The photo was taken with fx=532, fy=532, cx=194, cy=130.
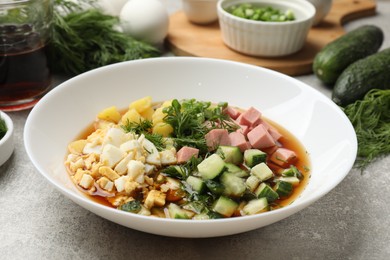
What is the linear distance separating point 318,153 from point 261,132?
252 mm

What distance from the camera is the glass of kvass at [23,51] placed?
8.27ft

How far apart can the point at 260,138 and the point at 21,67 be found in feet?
4.01

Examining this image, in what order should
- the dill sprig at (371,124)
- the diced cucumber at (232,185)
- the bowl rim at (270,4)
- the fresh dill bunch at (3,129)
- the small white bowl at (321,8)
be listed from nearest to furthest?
the diced cucumber at (232,185)
the fresh dill bunch at (3,129)
the dill sprig at (371,124)
the bowl rim at (270,4)
the small white bowl at (321,8)

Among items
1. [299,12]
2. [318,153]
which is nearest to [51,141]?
[318,153]

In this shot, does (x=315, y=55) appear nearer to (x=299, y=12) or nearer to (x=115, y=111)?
(x=299, y=12)

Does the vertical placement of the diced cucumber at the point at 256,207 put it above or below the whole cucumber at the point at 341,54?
above

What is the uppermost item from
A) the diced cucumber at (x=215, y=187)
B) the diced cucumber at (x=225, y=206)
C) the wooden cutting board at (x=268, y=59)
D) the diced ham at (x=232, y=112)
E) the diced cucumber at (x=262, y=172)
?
the diced cucumber at (x=215, y=187)

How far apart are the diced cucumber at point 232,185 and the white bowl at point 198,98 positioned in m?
0.20

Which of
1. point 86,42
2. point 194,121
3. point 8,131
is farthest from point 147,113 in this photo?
point 86,42

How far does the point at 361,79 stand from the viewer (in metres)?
2.70

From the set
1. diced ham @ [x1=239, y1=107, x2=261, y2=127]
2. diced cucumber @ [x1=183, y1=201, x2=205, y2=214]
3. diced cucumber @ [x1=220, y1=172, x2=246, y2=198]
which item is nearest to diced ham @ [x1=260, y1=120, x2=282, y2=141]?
diced ham @ [x1=239, y1=107, x2=261, y2=127]

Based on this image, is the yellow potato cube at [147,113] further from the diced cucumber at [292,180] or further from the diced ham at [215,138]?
the diced cucumber at [292,180]

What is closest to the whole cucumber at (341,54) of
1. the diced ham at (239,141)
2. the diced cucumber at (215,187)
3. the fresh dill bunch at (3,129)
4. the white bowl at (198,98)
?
the white bowl at (198,98)

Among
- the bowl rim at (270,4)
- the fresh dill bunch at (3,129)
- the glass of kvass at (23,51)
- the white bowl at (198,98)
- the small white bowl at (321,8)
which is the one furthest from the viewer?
Answer: the small white bowl at (321,8)
